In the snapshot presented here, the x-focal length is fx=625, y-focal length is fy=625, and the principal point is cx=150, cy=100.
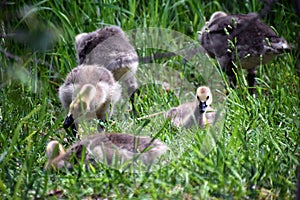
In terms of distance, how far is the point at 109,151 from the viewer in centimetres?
365

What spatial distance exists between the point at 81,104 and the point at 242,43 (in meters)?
1.79

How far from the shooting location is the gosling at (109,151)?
358cm

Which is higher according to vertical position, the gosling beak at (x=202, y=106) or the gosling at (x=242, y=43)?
the gosling at (x=242, y=43)

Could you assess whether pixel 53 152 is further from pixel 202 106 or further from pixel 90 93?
pixel 202 106

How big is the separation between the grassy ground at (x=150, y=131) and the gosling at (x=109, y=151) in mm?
75

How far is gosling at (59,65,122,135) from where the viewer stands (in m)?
4.64

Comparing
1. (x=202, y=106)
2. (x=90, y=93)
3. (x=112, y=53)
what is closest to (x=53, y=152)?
(x=90, y=93)

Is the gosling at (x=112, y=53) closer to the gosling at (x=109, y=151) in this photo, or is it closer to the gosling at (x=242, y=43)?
the gosling at (x=242, y=43)

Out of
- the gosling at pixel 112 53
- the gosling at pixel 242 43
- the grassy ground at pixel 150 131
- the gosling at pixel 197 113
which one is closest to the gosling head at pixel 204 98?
the gosling at pixel 197 113

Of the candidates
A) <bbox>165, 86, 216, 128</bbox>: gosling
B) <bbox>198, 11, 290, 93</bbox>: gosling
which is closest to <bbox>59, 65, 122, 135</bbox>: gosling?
<bbox>165, 86, 216, 128</bbox>: gosling

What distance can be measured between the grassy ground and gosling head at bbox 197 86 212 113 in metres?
0.18

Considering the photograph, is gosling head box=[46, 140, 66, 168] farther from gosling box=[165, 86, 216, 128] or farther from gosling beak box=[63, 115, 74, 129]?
gosling box=[165, 86, 216, 128]

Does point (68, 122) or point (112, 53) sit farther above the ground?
point (112, 53)

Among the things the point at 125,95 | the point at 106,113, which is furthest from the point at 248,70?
the point at 106,113
